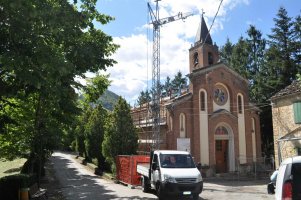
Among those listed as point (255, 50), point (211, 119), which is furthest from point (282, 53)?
point (211, 119)

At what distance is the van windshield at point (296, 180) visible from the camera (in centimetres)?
627

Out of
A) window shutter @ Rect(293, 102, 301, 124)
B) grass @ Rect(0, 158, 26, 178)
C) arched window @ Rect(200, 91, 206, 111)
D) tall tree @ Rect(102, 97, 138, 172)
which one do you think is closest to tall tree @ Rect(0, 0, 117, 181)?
tall tree @ Rect(102, 97, 138, 172)

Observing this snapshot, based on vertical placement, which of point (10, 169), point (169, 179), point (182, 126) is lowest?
point (10, 169)

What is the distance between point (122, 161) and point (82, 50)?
1337 centimetres

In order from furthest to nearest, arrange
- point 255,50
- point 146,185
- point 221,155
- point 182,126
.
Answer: point 255,50 → point 221,155 → point 182,126 → point 146,185

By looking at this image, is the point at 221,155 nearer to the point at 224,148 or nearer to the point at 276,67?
the point at 224,148

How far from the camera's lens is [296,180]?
6348mm

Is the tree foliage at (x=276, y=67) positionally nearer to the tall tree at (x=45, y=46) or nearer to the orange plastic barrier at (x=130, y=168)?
the orange plastic barrier at (x=130, y=168)

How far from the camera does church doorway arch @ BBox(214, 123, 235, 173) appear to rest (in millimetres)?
36312

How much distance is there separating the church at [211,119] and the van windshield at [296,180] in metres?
26.8

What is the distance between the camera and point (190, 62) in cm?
4025

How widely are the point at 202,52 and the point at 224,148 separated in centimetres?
977

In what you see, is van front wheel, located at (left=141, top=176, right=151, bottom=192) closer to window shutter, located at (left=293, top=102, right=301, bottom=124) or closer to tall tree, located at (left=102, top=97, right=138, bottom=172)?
tall tree, located at (left=102, top=97, right=138, bottom=172)

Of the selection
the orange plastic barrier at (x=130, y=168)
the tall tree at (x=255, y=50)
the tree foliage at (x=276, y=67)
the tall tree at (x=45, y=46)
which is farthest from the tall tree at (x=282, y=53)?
the tall tree at (x=45, y=46)
